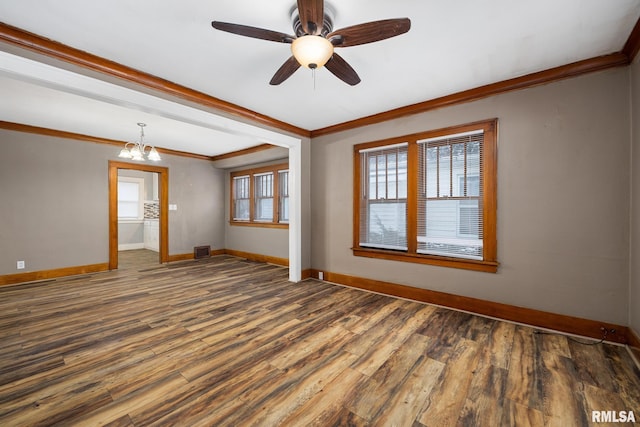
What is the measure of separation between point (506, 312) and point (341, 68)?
2972 millimetres

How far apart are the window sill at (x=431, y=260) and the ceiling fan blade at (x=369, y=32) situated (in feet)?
8.27

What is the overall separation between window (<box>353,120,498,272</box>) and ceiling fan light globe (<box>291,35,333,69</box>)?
6.90 ft

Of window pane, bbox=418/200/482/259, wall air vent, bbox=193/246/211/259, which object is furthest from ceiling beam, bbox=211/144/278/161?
window pane, bbox=418/200/482/259

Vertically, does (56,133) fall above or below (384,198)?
above

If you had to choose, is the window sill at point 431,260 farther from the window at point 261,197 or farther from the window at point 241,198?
the window at point 241,198

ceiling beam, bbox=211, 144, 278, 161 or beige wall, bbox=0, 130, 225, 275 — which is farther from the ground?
ceiling beam, bbox=211, 144, 278, 161

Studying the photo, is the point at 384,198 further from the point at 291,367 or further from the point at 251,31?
the point at 251,31

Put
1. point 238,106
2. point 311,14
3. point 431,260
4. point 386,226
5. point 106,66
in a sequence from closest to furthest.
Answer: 1. point 311,14
2. point 106,66
3. point 431,260
4. point 238,106
5. point 386,226

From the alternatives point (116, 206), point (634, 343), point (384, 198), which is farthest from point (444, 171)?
point (116, 206)

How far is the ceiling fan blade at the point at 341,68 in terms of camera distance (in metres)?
2.04

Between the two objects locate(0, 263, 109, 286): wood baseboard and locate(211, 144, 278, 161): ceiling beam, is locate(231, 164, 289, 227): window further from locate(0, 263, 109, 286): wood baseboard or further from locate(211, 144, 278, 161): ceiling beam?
locate(0, 263, 109, 286): wood baseboard

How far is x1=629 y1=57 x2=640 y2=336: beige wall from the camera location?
2.15 m

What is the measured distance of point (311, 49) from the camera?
175 cm

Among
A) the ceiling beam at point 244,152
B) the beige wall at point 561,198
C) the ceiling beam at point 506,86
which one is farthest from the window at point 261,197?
the beige wall at point 561,198
